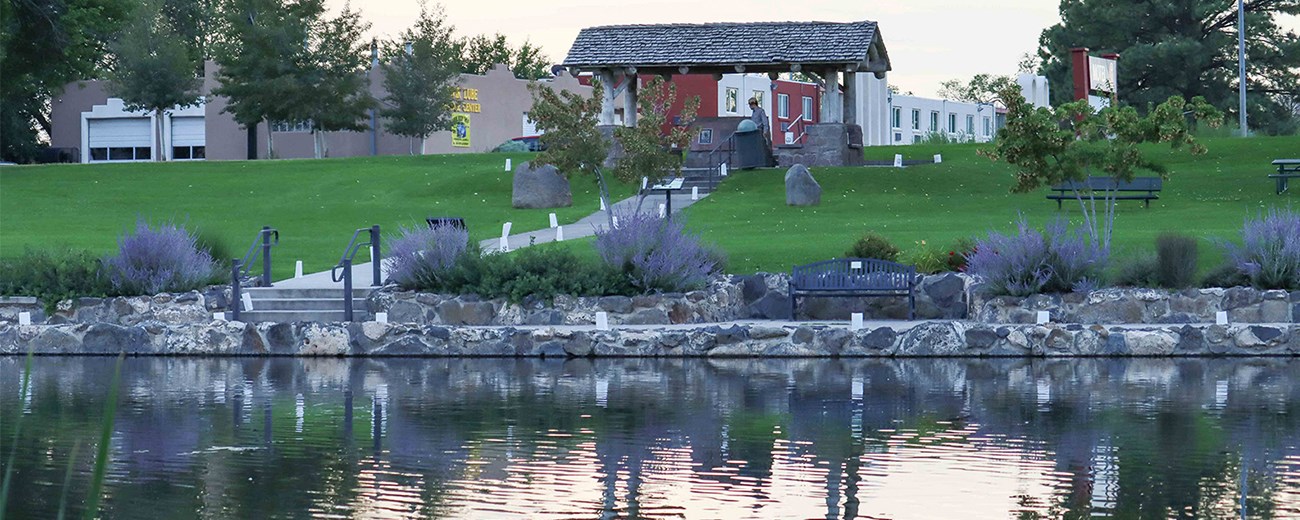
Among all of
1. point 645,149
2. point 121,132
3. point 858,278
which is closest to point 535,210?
point 645,149

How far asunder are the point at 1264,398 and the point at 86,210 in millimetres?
31655

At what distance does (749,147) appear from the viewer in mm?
43188

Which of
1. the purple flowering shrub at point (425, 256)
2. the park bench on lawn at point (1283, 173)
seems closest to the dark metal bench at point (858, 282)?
the purple flowering shrub at point (425, 256)

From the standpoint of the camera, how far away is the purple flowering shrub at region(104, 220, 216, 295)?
2384cm

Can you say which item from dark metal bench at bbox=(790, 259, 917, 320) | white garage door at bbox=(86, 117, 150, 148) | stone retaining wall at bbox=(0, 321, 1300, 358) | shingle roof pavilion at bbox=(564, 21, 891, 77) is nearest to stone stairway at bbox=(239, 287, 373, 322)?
stone retaining wall at bbox=(0, 321, 1300, 358)

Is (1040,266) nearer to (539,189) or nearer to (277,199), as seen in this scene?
(539,189)

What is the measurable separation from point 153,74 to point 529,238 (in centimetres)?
4126

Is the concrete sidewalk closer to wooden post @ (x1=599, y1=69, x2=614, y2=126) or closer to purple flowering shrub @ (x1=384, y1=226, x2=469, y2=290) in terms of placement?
purple flowering shrub @ (x1=384, y1=226, x2=469, y2=290)

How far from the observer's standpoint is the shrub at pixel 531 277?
22984 millimetres

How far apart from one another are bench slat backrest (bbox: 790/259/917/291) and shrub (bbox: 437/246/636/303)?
7.40ft

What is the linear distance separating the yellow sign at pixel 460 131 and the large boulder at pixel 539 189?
3471 cm

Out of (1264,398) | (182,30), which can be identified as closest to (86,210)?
(1264,398)

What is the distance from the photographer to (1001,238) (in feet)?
75.9

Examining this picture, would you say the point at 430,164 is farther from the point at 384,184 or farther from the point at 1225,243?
the point at 1225,243
